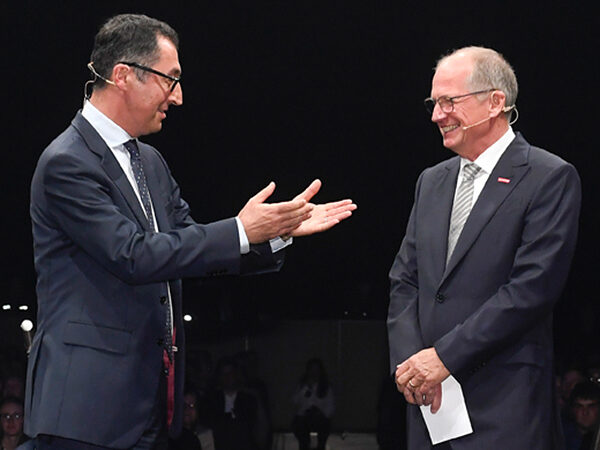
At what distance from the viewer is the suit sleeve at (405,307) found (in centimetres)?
219

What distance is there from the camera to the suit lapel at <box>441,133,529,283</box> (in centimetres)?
212

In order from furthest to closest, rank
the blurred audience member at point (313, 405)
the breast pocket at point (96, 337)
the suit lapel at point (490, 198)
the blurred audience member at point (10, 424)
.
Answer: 1. the blurred audience member at point (313, 405)
2. the blurred audience member at point (10, 424)
3. the suit lapel at point (490, 198)
4. the breast pocket at point (96, 337)

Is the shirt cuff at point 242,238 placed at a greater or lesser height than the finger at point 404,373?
greater

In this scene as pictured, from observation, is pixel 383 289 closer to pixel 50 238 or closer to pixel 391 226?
pixel 391 226

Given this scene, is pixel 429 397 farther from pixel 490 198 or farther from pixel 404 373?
pixel 490 198

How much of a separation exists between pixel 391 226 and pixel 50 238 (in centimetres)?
450

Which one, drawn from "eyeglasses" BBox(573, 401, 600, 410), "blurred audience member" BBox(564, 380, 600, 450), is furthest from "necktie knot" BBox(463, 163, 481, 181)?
"eyeglasses" BBox(573, 401, 600, 410)

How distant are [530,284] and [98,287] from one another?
0.91 meters

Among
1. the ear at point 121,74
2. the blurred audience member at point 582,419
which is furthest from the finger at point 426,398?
the blurred audience member at point 582,419

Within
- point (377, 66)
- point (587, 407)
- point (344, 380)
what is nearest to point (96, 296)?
point (587, 407)

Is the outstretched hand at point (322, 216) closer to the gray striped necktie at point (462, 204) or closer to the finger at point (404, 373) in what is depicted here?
the gray striped necktie at point (462, 204)

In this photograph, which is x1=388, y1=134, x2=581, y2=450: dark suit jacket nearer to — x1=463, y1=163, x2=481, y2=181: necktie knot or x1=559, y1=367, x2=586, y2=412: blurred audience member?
x1=463, y1=163, x2=481, y2=181: necktie knot

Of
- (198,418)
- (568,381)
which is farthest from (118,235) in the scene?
(568,381)

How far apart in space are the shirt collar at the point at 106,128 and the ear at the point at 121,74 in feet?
0.26
